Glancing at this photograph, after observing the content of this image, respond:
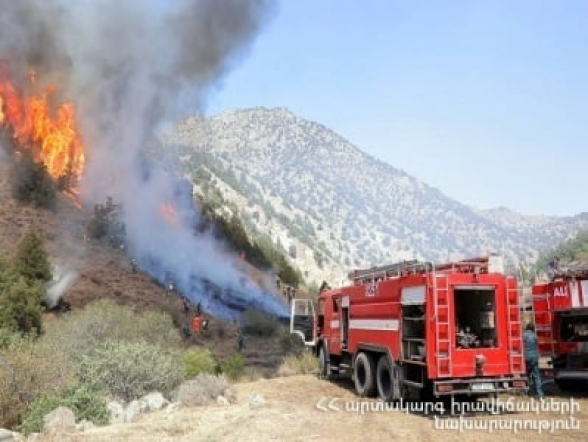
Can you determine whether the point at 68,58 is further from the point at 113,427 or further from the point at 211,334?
the point at 113,427

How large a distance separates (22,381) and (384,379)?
840 centimetres

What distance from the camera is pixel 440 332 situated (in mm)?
11500

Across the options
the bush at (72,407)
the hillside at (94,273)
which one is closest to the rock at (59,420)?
the bush at (72,407)

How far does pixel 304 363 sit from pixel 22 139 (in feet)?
111

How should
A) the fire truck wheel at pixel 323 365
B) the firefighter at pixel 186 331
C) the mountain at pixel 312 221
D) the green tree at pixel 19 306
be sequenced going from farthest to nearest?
the mountain at pixel 312 221
the firefighter at pixel 186 331
the green tree at pixel 19 306
the fire truck wheel at pixel 323 365

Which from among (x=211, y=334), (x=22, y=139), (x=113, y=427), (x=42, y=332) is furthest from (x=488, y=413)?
(x=22, y=139)

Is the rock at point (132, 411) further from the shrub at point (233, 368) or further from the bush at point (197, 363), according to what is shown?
the shrub at point (233, 368)

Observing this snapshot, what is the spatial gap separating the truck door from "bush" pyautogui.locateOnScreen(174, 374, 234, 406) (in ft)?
18.7

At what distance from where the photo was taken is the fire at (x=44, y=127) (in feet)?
146

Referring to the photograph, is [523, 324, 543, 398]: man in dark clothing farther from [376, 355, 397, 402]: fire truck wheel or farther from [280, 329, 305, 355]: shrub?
[280, 329, 305, 355]: shrub

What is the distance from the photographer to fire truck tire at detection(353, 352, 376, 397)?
14.2 meters

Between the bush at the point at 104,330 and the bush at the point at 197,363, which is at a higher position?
the bush at the point at 104,330

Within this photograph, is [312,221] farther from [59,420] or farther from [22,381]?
[59,420]

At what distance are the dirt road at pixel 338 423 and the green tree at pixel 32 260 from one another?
2101 cm
